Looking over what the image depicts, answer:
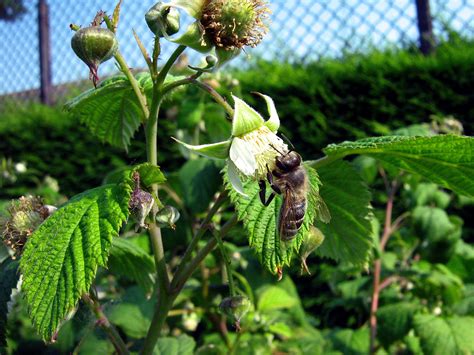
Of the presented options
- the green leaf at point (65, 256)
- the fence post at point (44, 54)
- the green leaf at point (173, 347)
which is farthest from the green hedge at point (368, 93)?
the fence post at point (44, 54)

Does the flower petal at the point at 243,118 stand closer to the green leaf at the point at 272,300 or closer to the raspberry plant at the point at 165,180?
the raspberry plant at the point at 165,180

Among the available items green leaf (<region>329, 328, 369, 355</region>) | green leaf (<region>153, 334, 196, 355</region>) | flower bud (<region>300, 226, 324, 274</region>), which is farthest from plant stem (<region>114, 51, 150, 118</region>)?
green leaf (<region>329, 328, 369, 355</region>)

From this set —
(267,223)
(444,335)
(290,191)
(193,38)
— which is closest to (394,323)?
(444,335)

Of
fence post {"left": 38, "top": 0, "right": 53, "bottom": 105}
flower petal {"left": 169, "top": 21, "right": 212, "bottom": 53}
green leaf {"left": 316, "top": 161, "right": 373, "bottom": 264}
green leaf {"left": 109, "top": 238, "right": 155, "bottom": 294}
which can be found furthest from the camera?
fence post {"left": 38, "top": 0, "right": 53, "bottom": 105}

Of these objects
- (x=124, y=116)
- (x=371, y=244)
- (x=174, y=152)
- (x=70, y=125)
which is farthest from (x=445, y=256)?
(x=70, y=125)

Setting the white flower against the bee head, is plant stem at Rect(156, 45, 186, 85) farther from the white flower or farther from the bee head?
the bee head

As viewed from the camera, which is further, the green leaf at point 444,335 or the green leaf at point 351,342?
the green leaf at point 351,342

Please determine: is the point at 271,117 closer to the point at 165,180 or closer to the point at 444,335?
the point at 165,180
